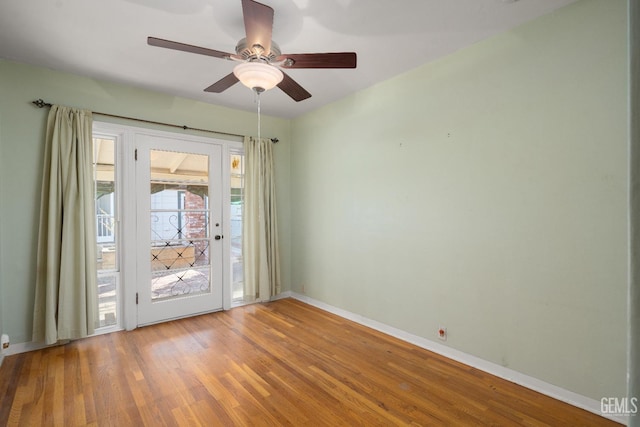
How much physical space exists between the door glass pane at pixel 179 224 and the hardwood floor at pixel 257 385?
2.31 feet

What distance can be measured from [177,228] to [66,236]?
1.11 meters

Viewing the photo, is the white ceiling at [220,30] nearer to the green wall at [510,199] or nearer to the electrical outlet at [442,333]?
the green wall at [510,199]

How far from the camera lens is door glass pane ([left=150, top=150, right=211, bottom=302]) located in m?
3.83

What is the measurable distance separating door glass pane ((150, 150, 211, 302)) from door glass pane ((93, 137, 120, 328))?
382 mm

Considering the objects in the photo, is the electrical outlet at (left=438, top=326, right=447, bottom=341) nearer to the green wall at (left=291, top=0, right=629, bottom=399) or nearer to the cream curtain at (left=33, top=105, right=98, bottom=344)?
the green wall at (left=291, top=0, right=629, bottom=399)

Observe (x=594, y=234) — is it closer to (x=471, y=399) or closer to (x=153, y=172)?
(x=471, y=399)

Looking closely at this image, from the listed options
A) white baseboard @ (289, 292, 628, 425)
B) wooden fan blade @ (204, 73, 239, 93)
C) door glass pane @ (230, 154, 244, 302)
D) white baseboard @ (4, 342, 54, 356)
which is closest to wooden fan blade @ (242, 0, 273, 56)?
wooden fan blade @ (204, 73, 239, 93)

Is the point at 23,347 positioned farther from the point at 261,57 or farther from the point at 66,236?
the point at 261,57

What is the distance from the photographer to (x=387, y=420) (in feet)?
6.77

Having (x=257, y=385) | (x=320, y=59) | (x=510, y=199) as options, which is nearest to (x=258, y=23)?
(x=320, y=59)

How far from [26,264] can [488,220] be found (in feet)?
13.9

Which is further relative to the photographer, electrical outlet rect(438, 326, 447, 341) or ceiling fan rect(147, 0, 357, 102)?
electrical outlet rect(438, 326, 447, 341)

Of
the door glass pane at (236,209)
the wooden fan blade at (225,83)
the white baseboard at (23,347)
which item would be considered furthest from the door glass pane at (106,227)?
the wooden fan blade at (225,83)

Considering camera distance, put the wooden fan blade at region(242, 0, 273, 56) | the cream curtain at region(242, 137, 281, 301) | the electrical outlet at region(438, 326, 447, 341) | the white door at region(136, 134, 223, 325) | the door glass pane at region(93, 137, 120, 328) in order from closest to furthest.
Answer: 1. the wooden fan blade at region(242, 0, 273, 56)
2. the electrical outlet at region(438, 326, 447, 341)
3. the door glass pane at region(93, 137, 120, 328)
4. the white door at region(136, 134, 223, 325)
5. the cream curtain at region(242, 137, 281, 301)
